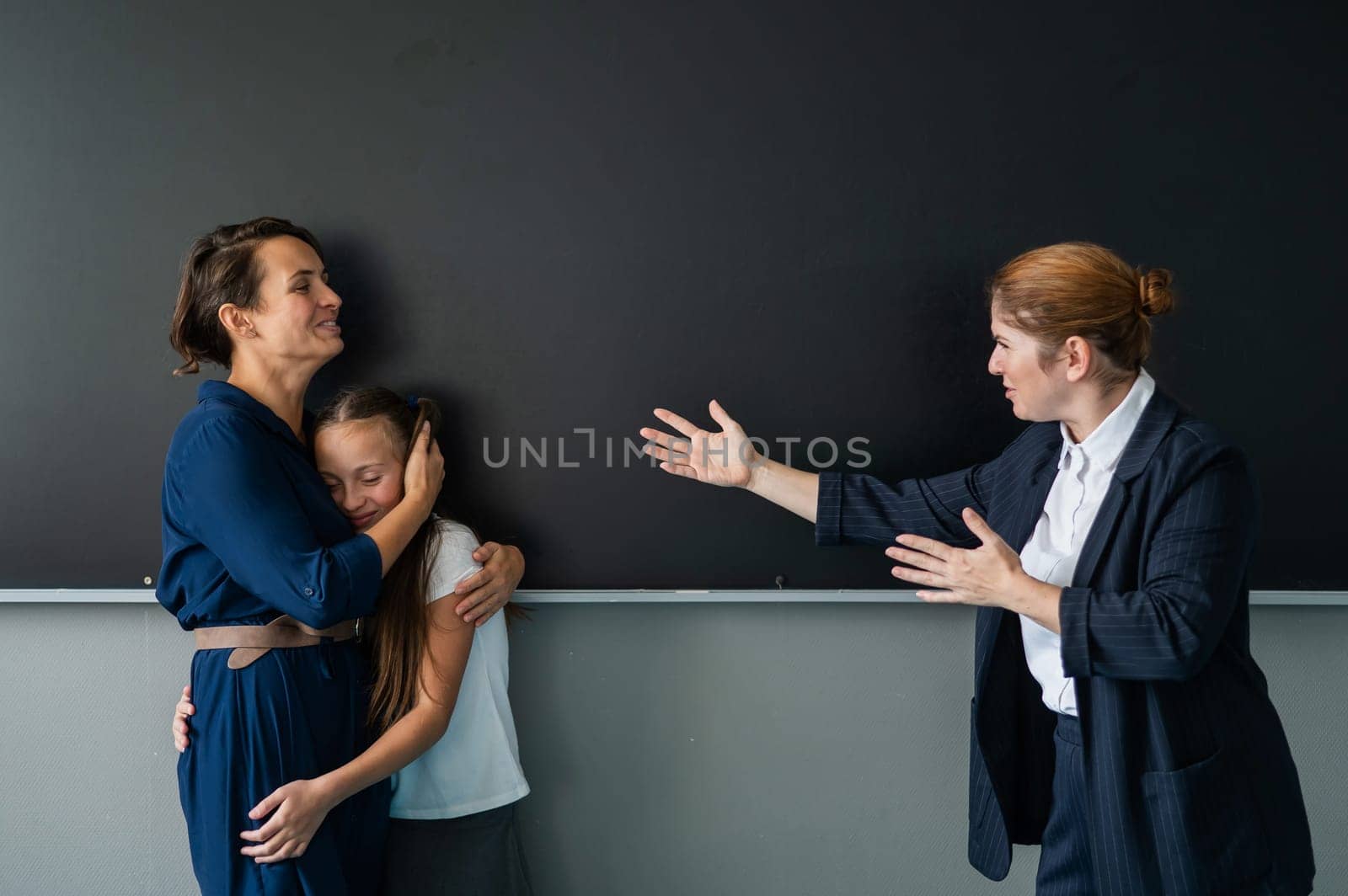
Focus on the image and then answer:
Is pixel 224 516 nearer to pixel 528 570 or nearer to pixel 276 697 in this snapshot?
pixel 276 697

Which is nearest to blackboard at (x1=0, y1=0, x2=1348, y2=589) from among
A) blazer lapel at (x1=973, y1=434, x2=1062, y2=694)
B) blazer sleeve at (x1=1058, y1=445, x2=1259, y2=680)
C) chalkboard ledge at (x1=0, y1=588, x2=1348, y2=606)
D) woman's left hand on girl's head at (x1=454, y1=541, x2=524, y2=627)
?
chalkboard ledge at (x1=0, y1=588, x2=1348, y2=606)

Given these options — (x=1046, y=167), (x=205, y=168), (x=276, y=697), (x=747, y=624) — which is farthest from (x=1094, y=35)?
(x=276, y=697)

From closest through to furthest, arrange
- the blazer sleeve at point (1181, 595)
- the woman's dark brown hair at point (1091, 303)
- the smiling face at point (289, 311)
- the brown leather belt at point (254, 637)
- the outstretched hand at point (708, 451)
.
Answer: the blazer sleeve at point (1181, 595), the woman's dark brown hair at point (1091, 303), the brown leather belt at point (254, 637), the smiling face at point (289, 311), the outstretched hand at point (708, 451)

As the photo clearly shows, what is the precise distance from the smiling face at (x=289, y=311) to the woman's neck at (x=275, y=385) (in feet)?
0.07

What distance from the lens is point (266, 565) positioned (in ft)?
4.53

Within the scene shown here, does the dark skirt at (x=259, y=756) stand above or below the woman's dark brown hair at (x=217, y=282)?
below

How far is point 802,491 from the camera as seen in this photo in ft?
5.54

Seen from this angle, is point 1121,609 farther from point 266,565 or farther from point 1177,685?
point 266,565

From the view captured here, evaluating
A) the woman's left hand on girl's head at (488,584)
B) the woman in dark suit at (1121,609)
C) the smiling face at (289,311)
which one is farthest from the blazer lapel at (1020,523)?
the smiling face at (289,311)

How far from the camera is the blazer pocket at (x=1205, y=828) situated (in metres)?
1.33

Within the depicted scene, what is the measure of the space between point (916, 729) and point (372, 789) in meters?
1.00

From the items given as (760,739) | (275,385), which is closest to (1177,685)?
(760,739)

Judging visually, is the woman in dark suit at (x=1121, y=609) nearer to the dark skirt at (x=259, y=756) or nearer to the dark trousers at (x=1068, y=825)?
the dark trousers at (x=1068, y=825)

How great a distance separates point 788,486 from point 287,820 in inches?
37.2
